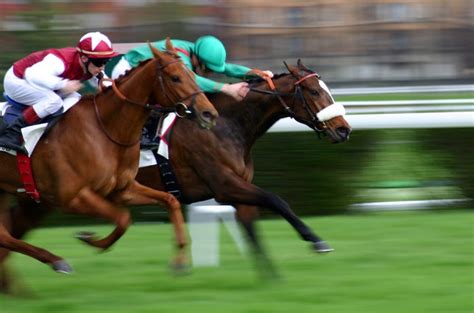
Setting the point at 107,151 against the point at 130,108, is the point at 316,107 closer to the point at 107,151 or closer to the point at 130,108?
the point at 130,108

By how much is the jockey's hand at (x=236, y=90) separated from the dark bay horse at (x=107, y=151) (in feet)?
2.53

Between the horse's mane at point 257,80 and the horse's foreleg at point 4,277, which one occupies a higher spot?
the horse's mane at point 257,80

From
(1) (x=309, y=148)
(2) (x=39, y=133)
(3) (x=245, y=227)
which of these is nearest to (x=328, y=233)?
(1) (x=309, y=148)

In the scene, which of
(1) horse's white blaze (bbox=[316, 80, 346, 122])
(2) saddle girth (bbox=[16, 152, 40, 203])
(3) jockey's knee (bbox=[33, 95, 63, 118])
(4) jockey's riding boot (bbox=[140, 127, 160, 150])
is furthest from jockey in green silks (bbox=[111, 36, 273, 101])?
(2) saddle girth (bbox=[16, 152, 40, 203])

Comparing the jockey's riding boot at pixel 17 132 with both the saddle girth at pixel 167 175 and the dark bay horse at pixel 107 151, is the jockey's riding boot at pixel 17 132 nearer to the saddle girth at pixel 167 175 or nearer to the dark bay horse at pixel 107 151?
the dark bay horse at pixel 107 151

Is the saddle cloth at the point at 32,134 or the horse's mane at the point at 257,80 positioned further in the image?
the horse's mane at the point at 257,80

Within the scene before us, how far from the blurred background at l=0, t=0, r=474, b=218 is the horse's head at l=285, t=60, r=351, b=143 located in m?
2.04

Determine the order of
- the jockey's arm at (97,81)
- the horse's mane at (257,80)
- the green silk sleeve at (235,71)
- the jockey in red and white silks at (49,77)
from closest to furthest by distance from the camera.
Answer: the jockey in red and white silks at (49,77), the jockey's arm at (97,81), the horse's mane at (257,80), the green silk sleeve at (235,71)

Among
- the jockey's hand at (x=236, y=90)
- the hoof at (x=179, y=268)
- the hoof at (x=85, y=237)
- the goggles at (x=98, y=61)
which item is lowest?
the hoof at (x=179, y=268)

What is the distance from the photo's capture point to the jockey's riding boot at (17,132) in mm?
6020

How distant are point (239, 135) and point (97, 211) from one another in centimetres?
123

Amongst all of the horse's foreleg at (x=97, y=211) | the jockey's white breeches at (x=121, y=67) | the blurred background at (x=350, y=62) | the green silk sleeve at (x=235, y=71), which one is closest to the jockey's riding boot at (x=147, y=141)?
the jockey's white breeches at (x=121, y=67)

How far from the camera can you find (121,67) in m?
6.72

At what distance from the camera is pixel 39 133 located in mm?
6027
